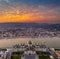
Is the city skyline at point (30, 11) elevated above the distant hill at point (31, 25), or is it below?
above

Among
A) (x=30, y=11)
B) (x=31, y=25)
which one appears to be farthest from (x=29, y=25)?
(x=30, y=11)

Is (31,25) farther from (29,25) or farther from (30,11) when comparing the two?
(30,11)

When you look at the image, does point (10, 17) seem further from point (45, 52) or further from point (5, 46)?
point (45, 52)

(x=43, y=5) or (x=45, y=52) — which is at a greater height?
(x=43, y=5)

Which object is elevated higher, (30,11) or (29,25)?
(30,11)

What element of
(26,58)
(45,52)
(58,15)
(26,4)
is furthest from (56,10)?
(26,58)

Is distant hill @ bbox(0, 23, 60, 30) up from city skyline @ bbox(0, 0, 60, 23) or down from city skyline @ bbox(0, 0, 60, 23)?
down

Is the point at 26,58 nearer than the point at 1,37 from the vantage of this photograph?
Yes

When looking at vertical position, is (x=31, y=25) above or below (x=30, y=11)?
below
